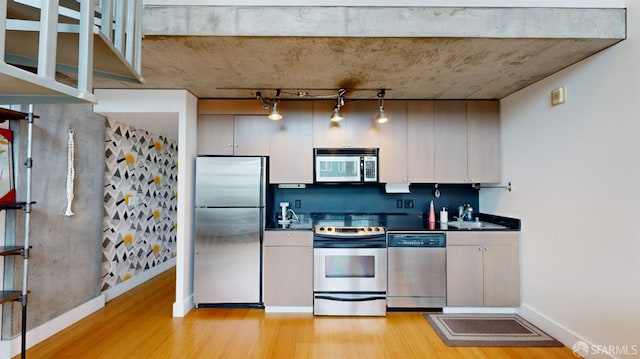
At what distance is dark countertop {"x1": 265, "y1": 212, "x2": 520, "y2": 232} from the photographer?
10.1 feet

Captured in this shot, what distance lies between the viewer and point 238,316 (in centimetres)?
301

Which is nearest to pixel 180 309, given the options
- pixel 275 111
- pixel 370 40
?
pixel 275 111

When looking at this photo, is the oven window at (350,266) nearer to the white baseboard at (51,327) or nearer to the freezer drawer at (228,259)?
the freezer drawer at (228,259)

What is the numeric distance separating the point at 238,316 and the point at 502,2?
345cm

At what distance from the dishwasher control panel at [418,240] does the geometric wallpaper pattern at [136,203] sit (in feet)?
10.2

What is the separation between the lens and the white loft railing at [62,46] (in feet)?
3.19

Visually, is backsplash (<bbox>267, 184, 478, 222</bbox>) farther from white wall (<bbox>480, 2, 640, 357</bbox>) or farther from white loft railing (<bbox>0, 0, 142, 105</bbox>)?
white loft railing (<bbox>0, 0, 142, 105</bbox>)

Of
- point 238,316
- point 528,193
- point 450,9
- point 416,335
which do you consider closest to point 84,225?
point 238,316

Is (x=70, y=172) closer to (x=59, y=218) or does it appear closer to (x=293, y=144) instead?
(x=59, y=218)

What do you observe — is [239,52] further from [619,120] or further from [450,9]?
[619,120]

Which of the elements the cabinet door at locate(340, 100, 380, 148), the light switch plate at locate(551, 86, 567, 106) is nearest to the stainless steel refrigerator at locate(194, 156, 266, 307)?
the cabinet door at locate(340, 100, 380, 148)

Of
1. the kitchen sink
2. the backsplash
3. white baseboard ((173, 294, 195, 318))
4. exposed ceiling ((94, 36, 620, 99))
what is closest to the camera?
exposed ceiling ((94, 36, 620, 99))

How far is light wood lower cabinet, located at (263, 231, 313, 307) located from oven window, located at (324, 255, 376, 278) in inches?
7.7

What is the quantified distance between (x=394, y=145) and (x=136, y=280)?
3.66 metres
